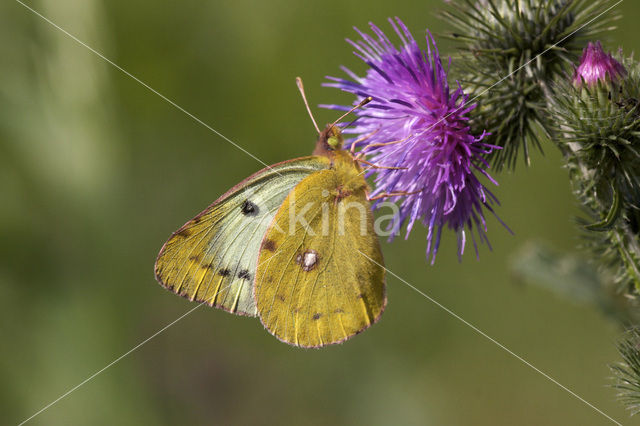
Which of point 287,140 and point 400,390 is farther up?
point 287,140

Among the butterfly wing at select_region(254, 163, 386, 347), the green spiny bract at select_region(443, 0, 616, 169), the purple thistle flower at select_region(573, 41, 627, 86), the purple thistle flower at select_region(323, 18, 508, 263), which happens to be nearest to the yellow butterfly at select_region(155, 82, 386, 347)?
the butterfly wing at select_region(254, 163, 386, 347)

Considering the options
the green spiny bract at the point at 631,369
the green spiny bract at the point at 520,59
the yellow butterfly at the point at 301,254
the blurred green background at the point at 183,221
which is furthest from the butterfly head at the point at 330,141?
the blurred green background at the point at 183,221

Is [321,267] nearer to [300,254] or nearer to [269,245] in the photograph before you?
[300,254]

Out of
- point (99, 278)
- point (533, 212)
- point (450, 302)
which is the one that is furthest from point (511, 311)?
point (99, 278)

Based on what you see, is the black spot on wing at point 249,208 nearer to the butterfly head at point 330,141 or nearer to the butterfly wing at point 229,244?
the butterfly wing at point 229,244

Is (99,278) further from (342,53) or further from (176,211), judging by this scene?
(342,53)

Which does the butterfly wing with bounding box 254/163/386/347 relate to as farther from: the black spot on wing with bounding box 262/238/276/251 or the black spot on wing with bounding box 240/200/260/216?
the black spot on wing with bounding box 240/200/260/216
